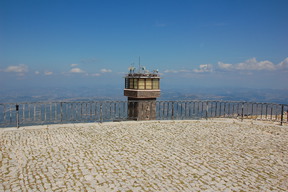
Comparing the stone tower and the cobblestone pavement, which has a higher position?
the stone tower

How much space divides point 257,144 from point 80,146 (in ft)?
22.0

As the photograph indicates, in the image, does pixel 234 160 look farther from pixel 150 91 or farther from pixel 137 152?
pixel 150 91

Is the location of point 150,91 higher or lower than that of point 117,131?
higher

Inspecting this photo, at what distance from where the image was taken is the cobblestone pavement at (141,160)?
16.4 ft

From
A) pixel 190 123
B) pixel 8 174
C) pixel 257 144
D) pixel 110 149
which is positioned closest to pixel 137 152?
pixel 110 149

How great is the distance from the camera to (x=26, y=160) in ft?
20.8

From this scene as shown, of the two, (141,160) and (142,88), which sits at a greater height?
(142,88)

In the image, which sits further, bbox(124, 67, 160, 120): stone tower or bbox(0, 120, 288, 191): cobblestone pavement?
bbox(124, 67, 160, 120): stone tower

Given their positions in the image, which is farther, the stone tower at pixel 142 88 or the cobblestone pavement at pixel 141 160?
the stone tower at pixel 142 88

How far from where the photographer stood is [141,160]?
650 centimetres

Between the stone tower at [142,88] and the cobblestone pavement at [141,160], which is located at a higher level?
the stone tower at [142,88]

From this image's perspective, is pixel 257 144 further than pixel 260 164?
Yes

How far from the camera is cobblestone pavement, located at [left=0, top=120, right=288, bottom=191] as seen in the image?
4.99 m

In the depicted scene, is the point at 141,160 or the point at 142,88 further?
the point at 142,88
